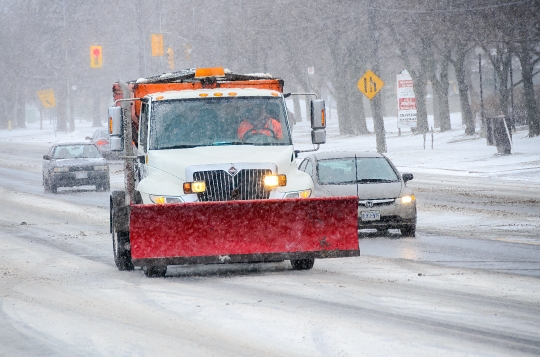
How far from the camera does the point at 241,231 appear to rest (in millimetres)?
12195

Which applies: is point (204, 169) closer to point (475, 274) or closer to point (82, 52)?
point (475, 274)

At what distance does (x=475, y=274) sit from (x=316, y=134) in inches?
107

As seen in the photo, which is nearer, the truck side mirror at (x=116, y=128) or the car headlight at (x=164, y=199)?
the car headlight at (x=164, y=199)

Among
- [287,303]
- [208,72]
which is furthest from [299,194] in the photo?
[287,303]

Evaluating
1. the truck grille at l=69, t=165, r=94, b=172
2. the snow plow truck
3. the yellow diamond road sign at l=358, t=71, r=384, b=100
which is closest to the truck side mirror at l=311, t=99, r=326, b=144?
the snow plow truck

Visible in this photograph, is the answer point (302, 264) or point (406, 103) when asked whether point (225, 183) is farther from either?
point (406, 103)

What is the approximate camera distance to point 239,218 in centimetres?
1220

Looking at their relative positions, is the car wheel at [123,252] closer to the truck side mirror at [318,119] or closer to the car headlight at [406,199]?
the truck side mirror at [318,119]

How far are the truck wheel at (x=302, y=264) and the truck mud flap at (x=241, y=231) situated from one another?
83cm

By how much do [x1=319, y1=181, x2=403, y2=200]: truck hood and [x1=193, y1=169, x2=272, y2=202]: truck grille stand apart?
477 centimetres

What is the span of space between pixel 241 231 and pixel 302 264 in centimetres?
132

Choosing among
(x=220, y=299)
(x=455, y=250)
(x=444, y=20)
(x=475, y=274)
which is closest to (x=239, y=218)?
(x=220, y=299)

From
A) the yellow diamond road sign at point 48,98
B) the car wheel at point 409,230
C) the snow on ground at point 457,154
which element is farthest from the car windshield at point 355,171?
the yellow diamond road sign at point 48,98

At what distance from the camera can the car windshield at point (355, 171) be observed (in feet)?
57.9
